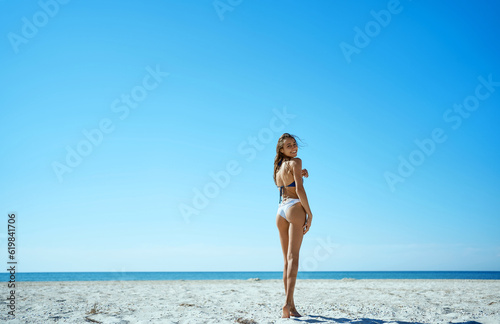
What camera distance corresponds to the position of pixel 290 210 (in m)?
4.49

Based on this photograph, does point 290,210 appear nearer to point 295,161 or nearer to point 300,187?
point 300,187

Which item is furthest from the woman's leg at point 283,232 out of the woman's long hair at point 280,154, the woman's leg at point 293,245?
the woman's long hair at point 280,154

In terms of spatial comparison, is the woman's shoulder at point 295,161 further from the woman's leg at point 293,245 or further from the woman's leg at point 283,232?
the woman's leg at point 283,232

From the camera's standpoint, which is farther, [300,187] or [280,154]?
[280,154]

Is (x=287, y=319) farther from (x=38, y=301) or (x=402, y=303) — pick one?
(x=38, y=301)

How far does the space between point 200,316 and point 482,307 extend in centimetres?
450

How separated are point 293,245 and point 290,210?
502 millimetres

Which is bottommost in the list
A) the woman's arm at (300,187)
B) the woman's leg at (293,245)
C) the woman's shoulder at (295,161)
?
the woman's leg at (293,245)

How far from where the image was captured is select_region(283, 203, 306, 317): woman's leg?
13.6 ft

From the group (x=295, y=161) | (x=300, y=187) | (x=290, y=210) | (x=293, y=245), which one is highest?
(x=295, y=161)

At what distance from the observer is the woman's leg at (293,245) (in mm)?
4156

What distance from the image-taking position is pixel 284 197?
4727mm

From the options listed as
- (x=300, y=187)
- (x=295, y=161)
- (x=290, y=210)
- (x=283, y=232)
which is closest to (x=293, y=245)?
(x=283, y=232)

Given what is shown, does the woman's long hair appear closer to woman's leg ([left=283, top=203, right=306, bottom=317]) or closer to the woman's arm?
the woman's arm
